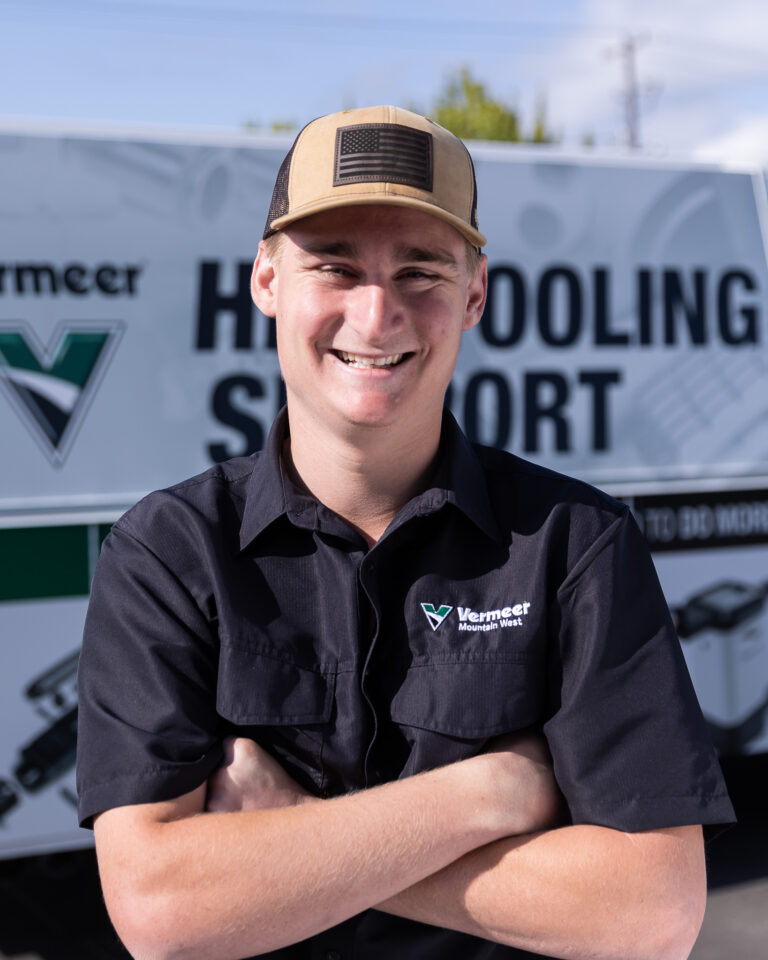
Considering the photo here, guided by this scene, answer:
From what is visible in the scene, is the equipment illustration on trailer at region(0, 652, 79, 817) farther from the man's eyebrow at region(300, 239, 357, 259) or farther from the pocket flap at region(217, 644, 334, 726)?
the man's eyebrow at region(300, 239, 357, 259)

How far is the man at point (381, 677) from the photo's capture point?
130cm

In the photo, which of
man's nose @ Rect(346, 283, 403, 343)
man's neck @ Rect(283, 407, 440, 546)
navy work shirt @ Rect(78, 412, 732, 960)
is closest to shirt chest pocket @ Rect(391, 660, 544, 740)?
navy work shirt @ Rect(78, 412, 732, 960)

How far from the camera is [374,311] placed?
142cm

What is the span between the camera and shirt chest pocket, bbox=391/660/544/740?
4.61 ft

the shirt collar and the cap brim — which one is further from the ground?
the cap brim

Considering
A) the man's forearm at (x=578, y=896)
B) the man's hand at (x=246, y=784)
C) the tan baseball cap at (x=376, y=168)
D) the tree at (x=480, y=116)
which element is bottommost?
the man's forearm at (x=578, y=896)

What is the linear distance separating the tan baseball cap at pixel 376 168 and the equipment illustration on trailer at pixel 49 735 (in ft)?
7.32

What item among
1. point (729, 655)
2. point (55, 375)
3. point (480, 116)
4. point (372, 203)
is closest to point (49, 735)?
point (55, 375)

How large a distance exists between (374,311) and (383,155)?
23 centimetres

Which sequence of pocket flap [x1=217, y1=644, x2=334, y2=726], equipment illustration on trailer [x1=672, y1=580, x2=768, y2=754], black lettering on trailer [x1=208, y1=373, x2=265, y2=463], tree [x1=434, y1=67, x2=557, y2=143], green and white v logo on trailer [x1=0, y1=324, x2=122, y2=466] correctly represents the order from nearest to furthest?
pocket flap [x1=217, y1=644, x2=334, y2=726]
green and white v logo on trailer [x1=0, y1=324, x2=122, y2=466]
black lettering on trailer [x1=208, y1=373, x2=265, y2=463]
equipment illustration on trailer [x1=672, y1=580, x2=768, y2=754]
tree [x1=434, y1=67, x2=557, y2=143]

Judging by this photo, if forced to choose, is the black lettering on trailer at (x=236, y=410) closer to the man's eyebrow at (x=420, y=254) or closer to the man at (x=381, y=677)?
the man at (x=381, y=677)

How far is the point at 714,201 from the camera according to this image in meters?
4.03

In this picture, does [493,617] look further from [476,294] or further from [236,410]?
[236,410]

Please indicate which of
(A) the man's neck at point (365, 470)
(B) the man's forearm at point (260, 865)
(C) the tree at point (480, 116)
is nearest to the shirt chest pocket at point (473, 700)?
(B) the man's forearm at point (260, 865)
